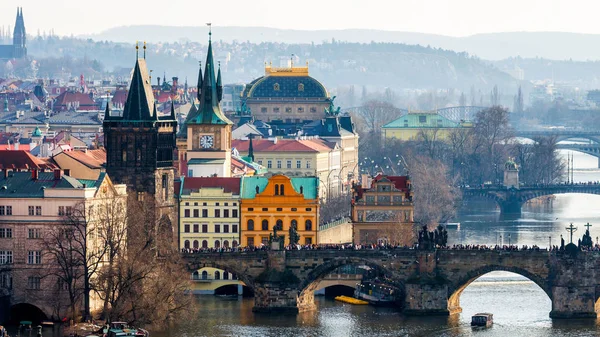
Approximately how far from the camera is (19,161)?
134 m

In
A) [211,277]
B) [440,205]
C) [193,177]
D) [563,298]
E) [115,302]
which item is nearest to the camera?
[115,302]

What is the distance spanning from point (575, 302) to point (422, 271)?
318 inches

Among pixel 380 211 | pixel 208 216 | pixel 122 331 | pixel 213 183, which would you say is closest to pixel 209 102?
pixel 213 183

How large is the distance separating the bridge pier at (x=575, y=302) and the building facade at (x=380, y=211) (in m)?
20.0

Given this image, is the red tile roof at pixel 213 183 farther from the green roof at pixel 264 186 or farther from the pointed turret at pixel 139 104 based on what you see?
the pointed turret at pixel 139 104

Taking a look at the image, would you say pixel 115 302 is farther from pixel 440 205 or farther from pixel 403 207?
pixel 440 205

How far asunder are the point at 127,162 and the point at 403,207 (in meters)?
21.4

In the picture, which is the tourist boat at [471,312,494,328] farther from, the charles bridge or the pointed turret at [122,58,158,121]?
the pointed turret at [122,58,158,121]

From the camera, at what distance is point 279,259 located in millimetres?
127875

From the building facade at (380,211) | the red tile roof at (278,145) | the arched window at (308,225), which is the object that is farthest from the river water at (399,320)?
the red tile roof at (278,145)

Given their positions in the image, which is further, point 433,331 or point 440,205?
point 440,205

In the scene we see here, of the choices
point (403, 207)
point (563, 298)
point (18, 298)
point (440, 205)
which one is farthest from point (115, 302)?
point (440, 205)

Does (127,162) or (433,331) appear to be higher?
(127,162)

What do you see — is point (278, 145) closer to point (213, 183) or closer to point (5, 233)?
point (213, 183)
